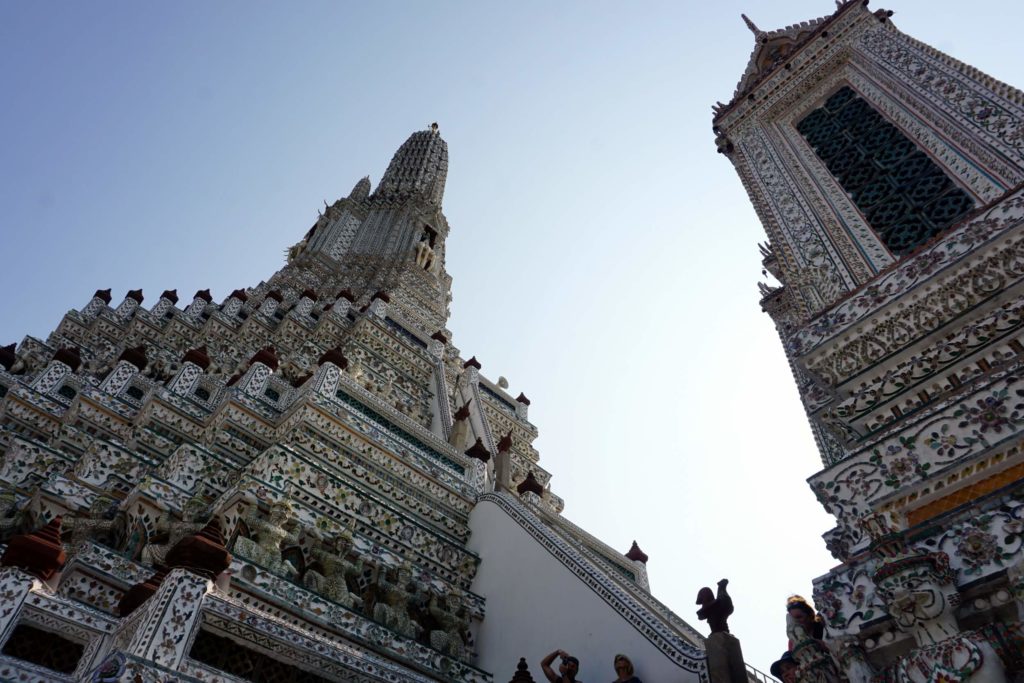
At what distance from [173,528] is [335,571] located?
1423 mm

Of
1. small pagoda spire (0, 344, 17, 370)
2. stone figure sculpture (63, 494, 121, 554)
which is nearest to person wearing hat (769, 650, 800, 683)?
stone figure sculpture (63, 494, 121, 554)

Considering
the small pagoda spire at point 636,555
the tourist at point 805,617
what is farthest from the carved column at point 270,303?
the tourist at point 805,617

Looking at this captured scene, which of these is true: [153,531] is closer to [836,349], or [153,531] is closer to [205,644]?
[205,644]

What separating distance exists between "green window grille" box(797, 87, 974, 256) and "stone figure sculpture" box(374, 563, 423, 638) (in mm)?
4884

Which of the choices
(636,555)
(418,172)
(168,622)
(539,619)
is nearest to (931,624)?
(168,622)

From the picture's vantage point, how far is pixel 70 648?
14.3ft

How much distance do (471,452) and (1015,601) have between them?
8.25m

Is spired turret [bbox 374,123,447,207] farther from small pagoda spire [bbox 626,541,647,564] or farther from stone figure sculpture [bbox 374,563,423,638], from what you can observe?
stone figure sculpture [bbox 374,563,423,638]

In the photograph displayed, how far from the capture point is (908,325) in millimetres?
3619

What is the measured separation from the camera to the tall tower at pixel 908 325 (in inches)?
102

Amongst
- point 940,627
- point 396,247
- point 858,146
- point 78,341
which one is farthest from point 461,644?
point 396,247

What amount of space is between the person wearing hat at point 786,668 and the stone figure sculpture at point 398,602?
3.95 metres

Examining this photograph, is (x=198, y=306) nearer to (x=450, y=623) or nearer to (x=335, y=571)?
(x=335, y=571)

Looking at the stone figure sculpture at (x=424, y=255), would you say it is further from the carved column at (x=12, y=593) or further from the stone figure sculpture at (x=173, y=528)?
the carved column at (x=12, y=593)
